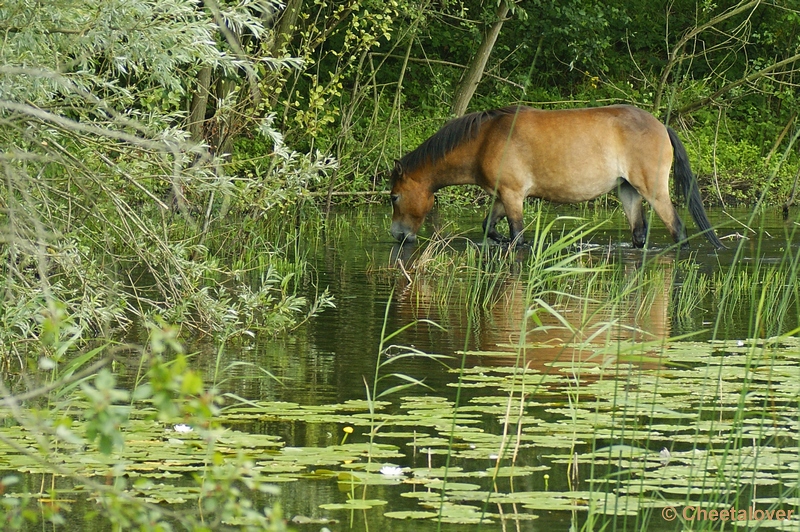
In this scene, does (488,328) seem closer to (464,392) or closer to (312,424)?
(464,392)

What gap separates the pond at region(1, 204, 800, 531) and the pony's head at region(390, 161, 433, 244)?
14.5 ft

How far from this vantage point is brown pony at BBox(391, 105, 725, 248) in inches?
495

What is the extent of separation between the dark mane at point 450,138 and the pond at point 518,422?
14.0 ft

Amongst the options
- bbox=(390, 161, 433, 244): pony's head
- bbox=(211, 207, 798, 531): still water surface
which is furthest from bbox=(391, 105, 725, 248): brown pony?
bbox=(211, 207, 798, 531): still water surface

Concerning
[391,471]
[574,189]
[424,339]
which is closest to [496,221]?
[574,189]

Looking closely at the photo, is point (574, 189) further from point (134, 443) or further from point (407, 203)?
point (134, 443)

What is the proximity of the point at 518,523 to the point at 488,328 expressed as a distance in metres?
4.05

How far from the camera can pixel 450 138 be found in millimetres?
12828

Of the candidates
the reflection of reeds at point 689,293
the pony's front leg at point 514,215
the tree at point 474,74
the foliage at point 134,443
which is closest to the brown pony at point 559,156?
the pony's front leg at point 514,215

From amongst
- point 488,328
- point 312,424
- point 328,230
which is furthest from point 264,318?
point 328,230

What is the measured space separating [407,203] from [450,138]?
32.0 inches

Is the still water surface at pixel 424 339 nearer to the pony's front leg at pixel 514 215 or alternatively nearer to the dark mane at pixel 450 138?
the pony's front leg at pixel 514 215

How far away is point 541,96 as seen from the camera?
23328 mm

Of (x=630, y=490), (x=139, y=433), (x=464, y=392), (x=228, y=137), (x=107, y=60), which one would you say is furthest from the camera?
(x=228, y=137)
